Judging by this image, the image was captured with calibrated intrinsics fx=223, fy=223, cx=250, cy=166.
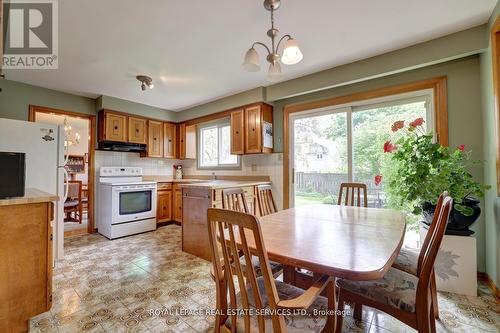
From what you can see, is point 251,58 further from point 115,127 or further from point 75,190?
point 75,190

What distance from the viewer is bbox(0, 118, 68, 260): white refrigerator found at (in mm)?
2496

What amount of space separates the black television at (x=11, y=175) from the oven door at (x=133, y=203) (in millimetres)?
2077

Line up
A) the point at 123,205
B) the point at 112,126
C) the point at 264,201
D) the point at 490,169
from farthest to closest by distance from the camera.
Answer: the point at 112,126 < the point at 123,205 < the point at 264,201 < the point at 490,169

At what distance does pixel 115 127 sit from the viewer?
4023 millimetres

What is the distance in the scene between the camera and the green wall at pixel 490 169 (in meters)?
1.92

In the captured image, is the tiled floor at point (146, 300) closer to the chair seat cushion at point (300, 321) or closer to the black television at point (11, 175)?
the chair seat cushion at point (300, 321)

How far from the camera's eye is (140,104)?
441 cm

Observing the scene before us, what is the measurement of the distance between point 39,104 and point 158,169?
2.22 m

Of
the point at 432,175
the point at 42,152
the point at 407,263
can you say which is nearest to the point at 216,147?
the point at 42,152

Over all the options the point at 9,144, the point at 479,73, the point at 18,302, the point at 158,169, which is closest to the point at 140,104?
the point at 158,169

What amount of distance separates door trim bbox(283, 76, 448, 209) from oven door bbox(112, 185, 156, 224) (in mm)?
2461

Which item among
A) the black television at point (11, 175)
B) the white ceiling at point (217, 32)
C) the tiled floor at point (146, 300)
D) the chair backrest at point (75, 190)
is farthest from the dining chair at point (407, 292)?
the chair backrest at point (75, 190)

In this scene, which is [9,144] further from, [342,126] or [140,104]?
[342,126]

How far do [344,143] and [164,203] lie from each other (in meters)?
3.57
